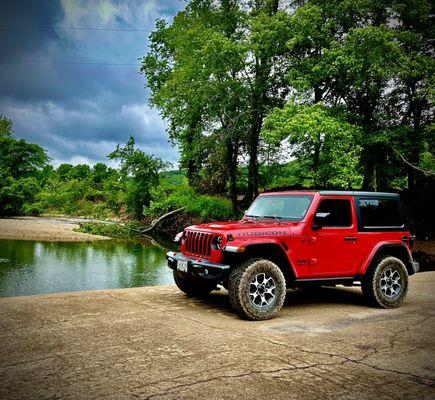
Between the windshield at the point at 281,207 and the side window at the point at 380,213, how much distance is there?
1089mm

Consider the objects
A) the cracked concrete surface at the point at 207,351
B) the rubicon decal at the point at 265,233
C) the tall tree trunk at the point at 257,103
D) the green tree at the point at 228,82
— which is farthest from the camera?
the tall tree trunk at the point at 257,103

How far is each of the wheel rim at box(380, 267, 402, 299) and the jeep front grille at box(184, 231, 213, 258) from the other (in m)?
3.11

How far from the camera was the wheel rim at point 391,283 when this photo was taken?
7.15 m

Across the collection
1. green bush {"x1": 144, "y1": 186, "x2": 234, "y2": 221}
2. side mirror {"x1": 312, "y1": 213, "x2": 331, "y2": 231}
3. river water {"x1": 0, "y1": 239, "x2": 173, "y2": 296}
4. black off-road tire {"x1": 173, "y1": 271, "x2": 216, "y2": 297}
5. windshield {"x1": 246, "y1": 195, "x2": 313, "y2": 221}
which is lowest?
river water {"x1": 0, "y1": 239, "x2": 173, "y2": 296}

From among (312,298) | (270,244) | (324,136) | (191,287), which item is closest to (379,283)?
(312,298)

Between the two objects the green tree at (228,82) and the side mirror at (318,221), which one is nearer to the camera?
the side mirror at (318,221)

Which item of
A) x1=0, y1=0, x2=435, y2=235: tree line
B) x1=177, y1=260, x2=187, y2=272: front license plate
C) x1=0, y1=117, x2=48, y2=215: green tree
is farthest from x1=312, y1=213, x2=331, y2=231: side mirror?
x1=0, y1=117, x2=48, y2=215: green tree

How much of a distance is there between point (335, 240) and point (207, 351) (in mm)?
3178

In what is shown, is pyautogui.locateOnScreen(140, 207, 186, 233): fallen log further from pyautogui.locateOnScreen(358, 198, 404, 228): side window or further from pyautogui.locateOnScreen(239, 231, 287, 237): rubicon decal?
pyautogui.locateOnScreen(239, 231, 287, 237): rubicon decal

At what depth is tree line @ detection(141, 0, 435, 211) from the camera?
1994 cm

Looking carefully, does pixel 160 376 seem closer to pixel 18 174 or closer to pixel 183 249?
pixel 183 249

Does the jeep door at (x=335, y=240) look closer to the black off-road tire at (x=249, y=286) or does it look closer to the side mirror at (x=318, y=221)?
the side mirror at (x=318, y=221)

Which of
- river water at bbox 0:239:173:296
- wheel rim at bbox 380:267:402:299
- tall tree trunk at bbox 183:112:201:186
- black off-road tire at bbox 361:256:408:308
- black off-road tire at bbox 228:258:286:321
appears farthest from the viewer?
tall tree trunk at bbox 183:112:201:186

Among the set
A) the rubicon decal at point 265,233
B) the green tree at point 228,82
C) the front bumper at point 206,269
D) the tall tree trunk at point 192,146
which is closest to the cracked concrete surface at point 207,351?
the front bumper at point 206,269
